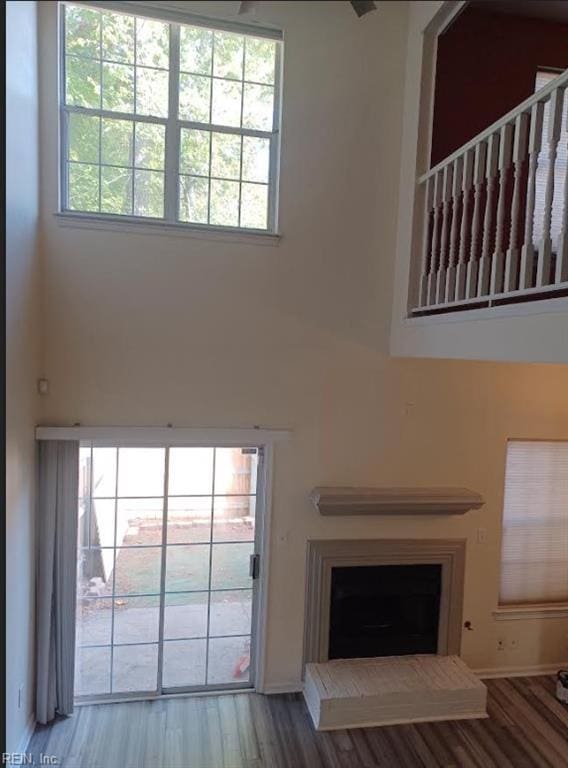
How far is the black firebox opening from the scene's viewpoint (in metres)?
4.57

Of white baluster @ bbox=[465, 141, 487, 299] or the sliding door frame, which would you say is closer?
white baluster @ bbox=[465, 141, 487, 299]

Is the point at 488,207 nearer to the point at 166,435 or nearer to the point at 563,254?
the point at 563,254

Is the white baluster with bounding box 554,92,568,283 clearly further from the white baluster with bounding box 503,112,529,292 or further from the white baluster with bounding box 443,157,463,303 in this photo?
the white baluster with bounding box 443,157,463,303

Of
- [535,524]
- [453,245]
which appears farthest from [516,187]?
[535,524]

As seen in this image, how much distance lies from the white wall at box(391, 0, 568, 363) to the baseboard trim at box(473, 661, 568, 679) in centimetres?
306

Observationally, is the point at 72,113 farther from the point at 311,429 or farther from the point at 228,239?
the point at 311,429

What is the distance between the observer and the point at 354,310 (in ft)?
14.5

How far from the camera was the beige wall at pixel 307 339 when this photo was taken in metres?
4.05

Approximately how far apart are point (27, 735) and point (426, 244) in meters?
4.62

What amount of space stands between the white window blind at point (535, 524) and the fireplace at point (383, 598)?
563 mm

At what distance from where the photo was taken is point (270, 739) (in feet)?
13.0

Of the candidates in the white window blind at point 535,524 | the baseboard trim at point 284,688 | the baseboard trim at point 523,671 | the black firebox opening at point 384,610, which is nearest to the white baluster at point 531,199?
the white window blind at point 535,524

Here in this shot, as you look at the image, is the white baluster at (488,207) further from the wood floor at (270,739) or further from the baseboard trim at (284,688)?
the baseboard trim at (284,688)

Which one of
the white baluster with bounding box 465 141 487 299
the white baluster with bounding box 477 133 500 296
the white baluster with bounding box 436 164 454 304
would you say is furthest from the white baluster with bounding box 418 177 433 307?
the white baluster with bounding box 477 133 500 296
